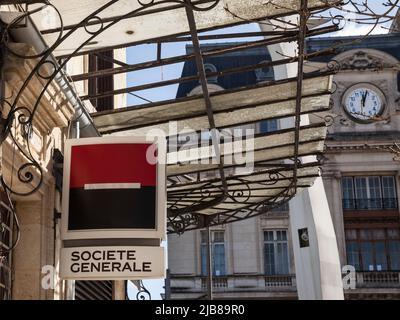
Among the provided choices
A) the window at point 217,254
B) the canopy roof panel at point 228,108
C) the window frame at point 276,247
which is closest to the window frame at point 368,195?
the window frame at point 276,247

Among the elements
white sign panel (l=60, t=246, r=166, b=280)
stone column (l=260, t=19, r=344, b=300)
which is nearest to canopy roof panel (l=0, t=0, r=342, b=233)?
stone column (l=260, t=19, r=344, b=300)

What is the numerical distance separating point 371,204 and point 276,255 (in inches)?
190

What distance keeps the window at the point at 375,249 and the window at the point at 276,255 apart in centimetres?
278

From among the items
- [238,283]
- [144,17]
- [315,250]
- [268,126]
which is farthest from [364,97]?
[144,17]

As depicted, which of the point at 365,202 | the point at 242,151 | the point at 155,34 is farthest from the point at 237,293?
the point at 155,34

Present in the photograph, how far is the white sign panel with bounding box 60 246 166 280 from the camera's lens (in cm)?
552

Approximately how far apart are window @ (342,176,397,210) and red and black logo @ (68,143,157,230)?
106ft

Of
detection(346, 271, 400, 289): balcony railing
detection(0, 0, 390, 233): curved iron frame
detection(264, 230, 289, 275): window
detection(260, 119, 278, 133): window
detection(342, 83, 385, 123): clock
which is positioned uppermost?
detection(342, 83, 385, 123): clock

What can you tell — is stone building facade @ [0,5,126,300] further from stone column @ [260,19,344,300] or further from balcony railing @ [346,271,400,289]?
balcony railing @ [346,271,400,289]

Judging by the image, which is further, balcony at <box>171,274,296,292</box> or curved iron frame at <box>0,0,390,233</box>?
balcony at <box>171,274,296,292</box>

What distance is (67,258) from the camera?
18.3 feet

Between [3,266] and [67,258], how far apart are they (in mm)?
1293

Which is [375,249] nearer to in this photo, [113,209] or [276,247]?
[276,247]
